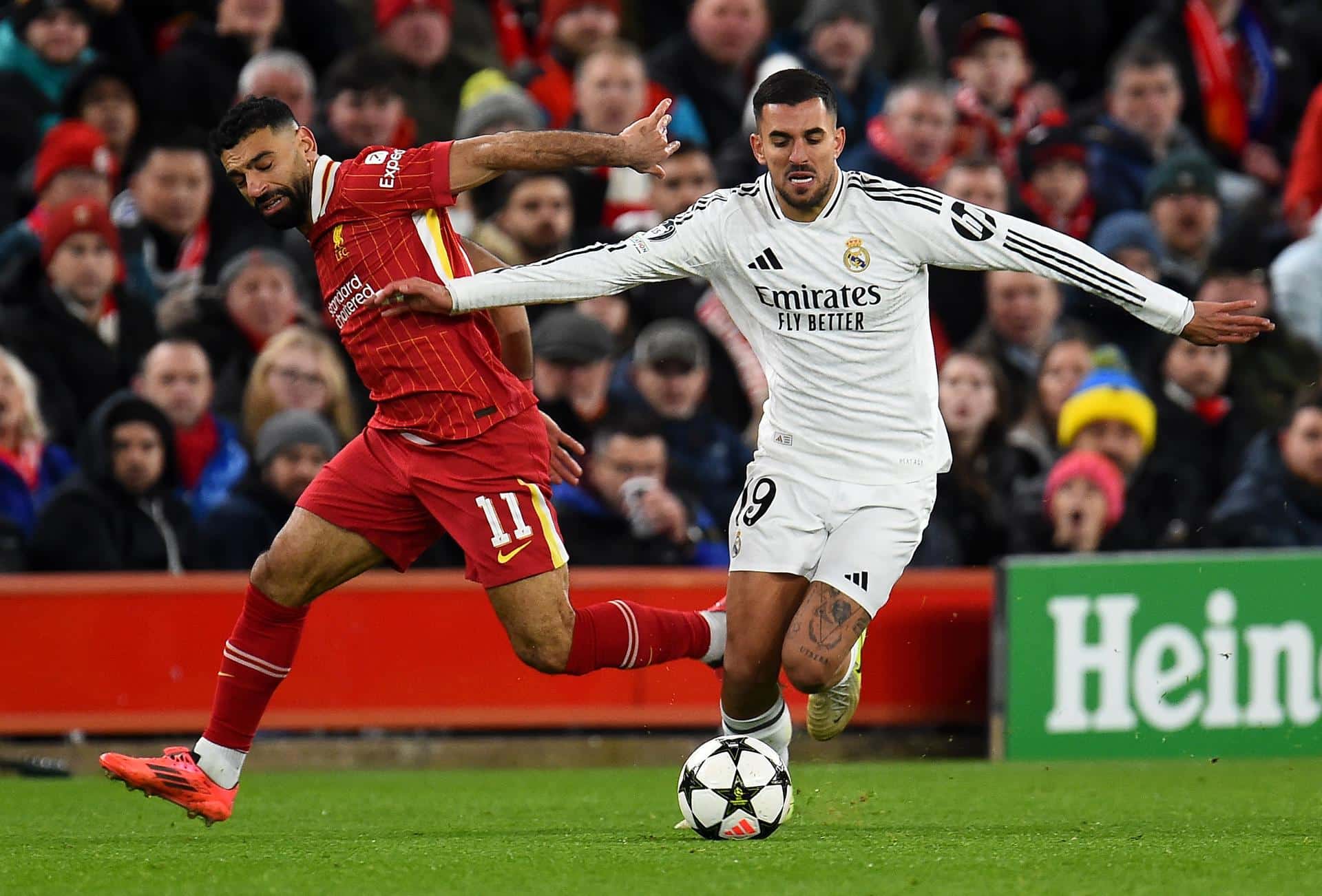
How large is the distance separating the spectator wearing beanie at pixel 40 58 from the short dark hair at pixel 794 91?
19.4ft

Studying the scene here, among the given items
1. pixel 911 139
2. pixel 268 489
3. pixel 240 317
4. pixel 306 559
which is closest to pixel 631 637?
pixel 306 559

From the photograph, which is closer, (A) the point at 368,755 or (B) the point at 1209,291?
(A) the point at 368,755

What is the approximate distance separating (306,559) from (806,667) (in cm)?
160

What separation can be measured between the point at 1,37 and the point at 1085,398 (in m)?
6.06

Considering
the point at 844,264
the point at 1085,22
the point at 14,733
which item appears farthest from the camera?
the point at 1085,22

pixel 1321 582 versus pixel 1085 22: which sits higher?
pixel 1085 22

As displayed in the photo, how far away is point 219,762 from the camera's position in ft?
22.2

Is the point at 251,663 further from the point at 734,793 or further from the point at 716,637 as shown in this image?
the point at 734,793

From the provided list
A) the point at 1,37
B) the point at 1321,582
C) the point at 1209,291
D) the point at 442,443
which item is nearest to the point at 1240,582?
the point at 1321,582

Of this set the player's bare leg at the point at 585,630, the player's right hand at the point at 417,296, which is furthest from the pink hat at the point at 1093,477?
the player's right hand at the point at 417,296

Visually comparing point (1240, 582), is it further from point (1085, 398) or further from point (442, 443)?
point (442, 443)

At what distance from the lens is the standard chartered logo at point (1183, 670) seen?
30.9 ft

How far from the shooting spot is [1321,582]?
944cm

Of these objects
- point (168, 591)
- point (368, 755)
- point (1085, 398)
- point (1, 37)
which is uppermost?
point (1, 37)
